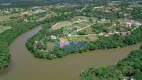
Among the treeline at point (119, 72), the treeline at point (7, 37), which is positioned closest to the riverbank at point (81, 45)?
the treeline at point (7, 37)

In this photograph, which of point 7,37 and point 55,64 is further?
point 7,37

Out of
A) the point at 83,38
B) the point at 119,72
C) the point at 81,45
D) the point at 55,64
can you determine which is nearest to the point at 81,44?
the point at 81,45

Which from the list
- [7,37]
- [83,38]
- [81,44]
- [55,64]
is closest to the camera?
[55,64]

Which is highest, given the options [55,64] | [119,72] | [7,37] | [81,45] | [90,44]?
[119,72]

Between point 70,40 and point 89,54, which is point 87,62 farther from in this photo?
point 70,40

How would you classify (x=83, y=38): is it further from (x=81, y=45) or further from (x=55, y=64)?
(x=55, y=64)

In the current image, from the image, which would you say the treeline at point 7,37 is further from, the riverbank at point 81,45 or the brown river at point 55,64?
the riverbank at point 81,45
